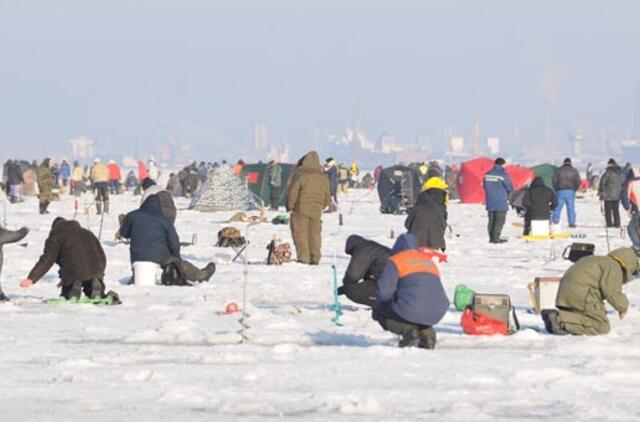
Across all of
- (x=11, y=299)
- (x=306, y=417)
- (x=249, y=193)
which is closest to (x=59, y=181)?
(x=249, y=193)

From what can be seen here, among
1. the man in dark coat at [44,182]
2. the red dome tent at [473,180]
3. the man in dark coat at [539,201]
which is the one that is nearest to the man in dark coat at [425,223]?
the man in dark coat at [539,201]

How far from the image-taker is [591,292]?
13.2 metres

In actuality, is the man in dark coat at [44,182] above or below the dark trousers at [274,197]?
above

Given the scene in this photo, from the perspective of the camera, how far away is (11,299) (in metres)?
16.8

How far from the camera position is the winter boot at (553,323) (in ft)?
43.5

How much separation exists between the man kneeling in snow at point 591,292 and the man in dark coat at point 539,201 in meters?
14.7

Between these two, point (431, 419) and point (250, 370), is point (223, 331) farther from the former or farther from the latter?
point (431, 419)

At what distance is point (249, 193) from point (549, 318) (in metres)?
32.0

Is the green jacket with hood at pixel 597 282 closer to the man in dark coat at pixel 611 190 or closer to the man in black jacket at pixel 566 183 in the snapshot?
the man in dark coat at pixel 611 190

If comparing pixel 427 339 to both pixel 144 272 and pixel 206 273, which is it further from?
pixel 206 273

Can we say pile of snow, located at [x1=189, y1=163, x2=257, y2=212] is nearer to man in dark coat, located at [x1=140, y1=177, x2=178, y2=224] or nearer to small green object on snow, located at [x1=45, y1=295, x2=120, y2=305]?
man in dark coat, located at [x1=140, y1=177, x2=178, y2=224]

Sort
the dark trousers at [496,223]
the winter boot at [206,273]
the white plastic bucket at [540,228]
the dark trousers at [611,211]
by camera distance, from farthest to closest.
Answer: the dark trousers at [611,211] < the white plastic bucket at [540,228] < the dark trousers at [496,223] < the winter boot at [206,273]

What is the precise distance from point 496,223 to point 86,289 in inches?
514

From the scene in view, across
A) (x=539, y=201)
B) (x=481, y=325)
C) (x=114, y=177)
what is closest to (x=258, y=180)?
(x=114, y=177)
